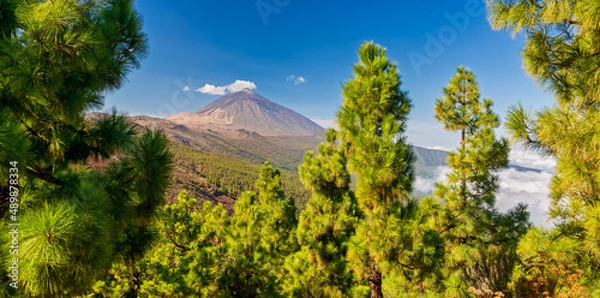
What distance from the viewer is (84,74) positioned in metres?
2.79

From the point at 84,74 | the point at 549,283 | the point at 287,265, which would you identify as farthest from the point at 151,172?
the point at 549,283

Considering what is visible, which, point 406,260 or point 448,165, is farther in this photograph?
point 448,165

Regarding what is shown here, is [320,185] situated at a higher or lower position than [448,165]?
lower

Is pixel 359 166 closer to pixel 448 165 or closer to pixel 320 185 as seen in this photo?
pixel 320 185

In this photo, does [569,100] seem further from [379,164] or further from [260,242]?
[260,242]

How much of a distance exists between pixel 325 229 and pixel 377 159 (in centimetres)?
371

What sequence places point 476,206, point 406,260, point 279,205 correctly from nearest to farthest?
point 406,260, point 476,206, point 279,205

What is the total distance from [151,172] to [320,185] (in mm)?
4805

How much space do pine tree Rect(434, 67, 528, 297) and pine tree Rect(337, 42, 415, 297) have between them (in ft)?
16.1

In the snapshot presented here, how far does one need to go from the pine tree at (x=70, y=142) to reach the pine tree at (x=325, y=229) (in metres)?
4.47

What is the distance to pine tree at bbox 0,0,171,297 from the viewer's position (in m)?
1.66
